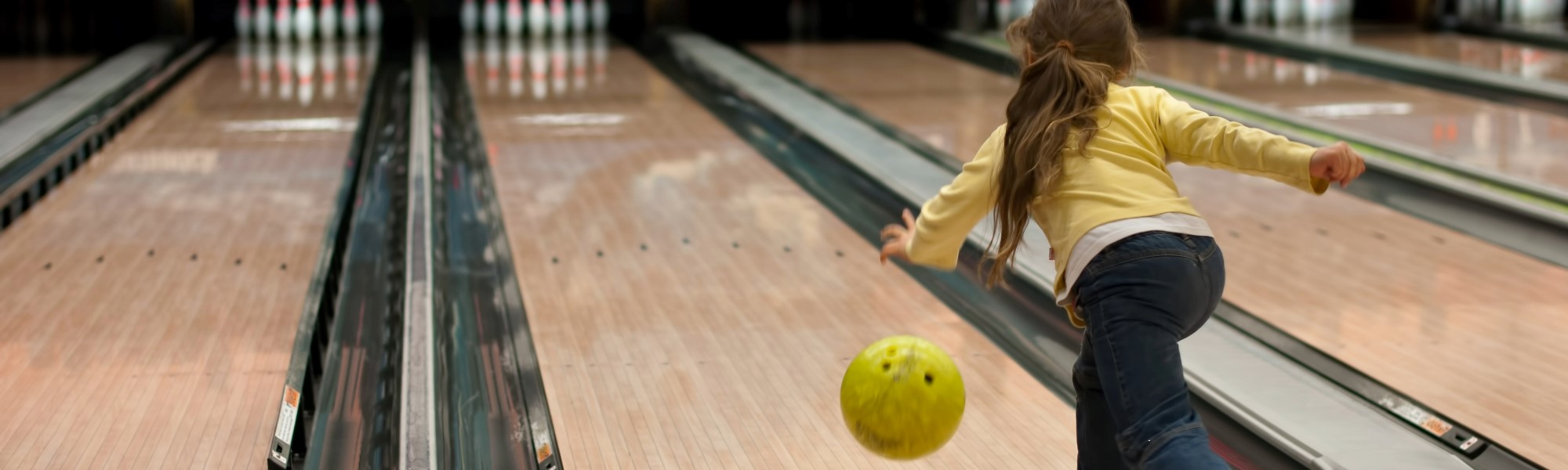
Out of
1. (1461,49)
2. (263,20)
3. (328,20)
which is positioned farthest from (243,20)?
(1461,49)

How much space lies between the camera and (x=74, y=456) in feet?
6.74

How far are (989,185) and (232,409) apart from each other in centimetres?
143

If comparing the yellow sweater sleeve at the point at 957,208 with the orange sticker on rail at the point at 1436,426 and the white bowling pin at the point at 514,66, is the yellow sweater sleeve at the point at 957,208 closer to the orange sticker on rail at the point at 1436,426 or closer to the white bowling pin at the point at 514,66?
the orange sticker on rail at the point at 1436,426

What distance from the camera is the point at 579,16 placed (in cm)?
888

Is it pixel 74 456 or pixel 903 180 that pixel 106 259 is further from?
pixel 903 180

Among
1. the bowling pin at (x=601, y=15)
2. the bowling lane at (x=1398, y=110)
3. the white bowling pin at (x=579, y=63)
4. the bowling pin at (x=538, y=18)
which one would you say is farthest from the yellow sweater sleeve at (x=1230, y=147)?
the bowling pin at (x=601, y=15)

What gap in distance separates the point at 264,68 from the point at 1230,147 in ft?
21.1

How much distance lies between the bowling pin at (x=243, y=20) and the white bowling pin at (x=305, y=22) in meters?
0.27

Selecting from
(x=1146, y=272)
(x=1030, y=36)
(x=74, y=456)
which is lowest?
(x=74, y=456)

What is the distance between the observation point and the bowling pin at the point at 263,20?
8273 millimetres

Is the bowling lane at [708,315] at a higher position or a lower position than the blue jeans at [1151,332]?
lower

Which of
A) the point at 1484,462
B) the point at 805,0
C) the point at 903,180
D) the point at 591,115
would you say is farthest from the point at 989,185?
the point at 805,0

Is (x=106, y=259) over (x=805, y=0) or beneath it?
beneath

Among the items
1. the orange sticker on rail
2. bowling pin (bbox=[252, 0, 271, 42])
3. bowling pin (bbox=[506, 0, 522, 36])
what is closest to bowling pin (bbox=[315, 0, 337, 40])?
bowling pin (bbox=[252, 0, 271, 42])
